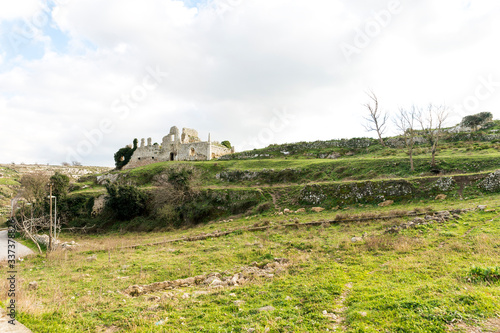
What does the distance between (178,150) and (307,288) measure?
46611 mm

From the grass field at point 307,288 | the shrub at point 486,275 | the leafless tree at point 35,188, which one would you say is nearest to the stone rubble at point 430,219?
the grass field at point 307,288

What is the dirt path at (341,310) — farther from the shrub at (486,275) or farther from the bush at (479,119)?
the bush at (479,119)

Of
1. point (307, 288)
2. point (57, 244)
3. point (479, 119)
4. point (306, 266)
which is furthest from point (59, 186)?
point (479, 119)

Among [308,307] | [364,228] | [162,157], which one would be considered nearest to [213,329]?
[308,307]

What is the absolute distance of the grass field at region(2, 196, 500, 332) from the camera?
585cm

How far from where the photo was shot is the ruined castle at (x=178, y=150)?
49125mm

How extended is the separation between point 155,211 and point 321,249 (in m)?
22.9

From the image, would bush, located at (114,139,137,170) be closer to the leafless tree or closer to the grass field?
the leafless tree

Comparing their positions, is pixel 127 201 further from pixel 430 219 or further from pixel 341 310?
pixel 430 219

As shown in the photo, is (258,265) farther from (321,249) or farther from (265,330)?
(265,330)

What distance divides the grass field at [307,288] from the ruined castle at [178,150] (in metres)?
34.6

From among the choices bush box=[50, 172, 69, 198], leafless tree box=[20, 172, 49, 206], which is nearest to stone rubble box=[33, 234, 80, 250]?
bush box=[50, 172, 69, 198]

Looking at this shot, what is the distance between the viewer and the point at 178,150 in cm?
5112

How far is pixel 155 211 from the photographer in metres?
30.2
